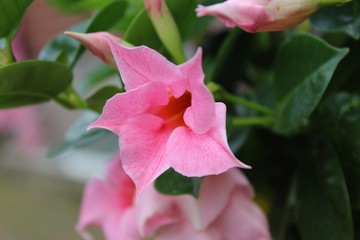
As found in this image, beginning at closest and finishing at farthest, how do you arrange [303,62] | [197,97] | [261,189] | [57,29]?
[197,97], [303,62], [261,189], [57,29]

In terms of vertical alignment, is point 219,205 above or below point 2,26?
below

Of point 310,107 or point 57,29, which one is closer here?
point 310,107

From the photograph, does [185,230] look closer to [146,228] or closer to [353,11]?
[146,228]

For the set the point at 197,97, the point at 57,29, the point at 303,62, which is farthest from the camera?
the point at 57,29

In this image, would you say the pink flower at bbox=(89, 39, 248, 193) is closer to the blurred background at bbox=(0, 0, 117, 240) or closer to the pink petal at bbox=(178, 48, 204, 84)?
the pink petal at bbox=(178, 48, 204, 84)

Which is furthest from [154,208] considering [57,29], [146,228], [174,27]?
[57,29]

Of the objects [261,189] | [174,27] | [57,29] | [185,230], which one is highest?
[174,27]

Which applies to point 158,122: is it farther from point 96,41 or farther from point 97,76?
point 97,76
